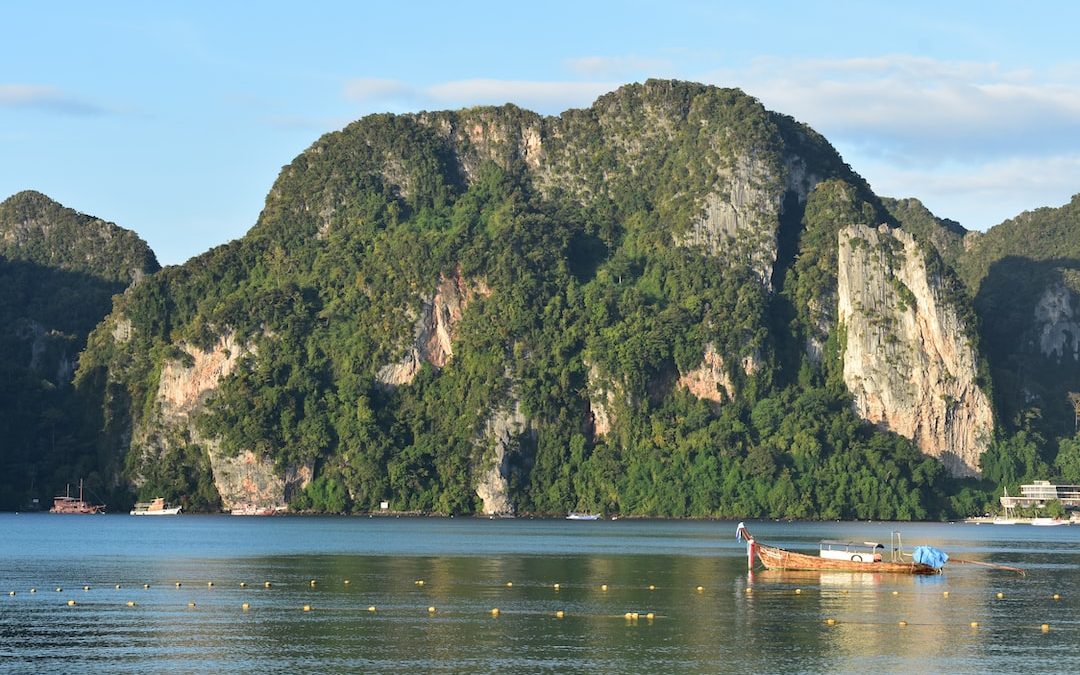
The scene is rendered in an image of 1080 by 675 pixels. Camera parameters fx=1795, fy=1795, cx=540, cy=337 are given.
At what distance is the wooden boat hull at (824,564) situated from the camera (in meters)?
102

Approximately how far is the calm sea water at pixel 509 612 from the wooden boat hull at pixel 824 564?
150cm

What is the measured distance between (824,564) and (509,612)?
30.6 meters

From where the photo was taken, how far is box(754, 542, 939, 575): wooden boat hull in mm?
101938

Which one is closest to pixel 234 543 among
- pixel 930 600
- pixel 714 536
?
pixel 714 536

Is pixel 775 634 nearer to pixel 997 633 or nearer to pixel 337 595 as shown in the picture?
pixel 997 633

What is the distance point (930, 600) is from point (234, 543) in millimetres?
69051

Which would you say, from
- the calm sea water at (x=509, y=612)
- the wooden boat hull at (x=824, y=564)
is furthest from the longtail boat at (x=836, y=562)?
the calm sea water at (x=509, y=612)

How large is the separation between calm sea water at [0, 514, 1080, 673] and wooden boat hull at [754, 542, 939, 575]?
1.50 meters

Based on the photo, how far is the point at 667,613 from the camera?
7700 cm

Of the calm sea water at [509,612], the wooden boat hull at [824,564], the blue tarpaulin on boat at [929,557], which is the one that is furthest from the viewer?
the blue tarpaulin on boat at [929,557]

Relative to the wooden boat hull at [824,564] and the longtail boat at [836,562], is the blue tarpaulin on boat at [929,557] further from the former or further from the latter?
the wooden boat hull at [824,564]

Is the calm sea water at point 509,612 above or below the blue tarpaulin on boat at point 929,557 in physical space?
below

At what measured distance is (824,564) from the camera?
10231 cm

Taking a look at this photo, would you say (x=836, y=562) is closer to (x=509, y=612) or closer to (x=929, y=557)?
(x=929, y=557)
